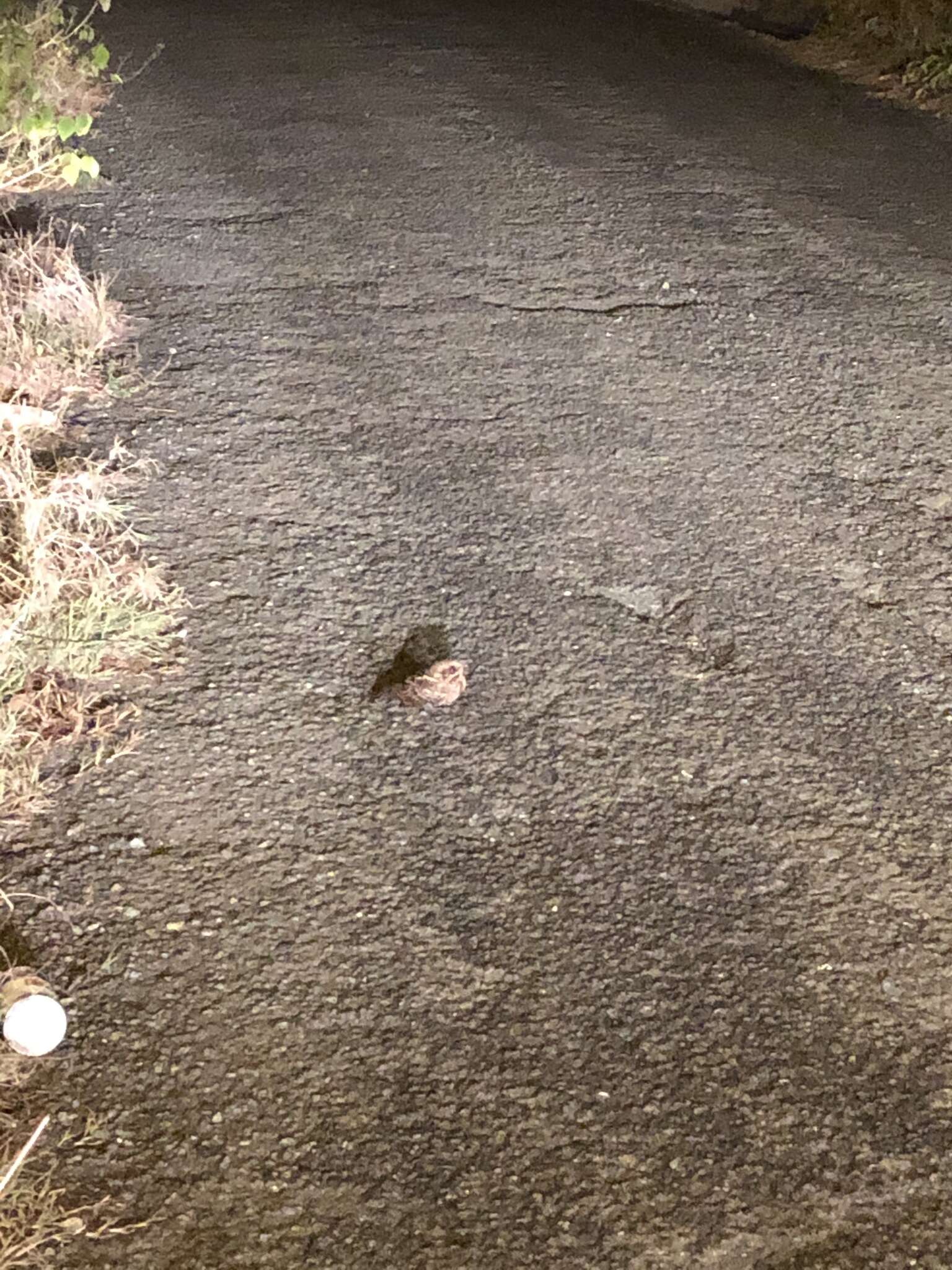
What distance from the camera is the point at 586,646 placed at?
298 centimetres

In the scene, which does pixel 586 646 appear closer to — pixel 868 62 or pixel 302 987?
pixel 302 987

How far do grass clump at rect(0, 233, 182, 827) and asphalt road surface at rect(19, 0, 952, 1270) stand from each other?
0.11m

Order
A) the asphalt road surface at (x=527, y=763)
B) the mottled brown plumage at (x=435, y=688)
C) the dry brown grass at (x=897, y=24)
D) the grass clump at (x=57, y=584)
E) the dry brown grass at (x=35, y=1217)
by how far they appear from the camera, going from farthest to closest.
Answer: the dry brown grass at (x=897, y=24), the mottled brown plumage at (x=435, y=688), the grass clump at (x=57, y=584), the asphalt road surface at (x=527, y=763), the dry brown grass at (x=35, y=1217)

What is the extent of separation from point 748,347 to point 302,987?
2934 millimetres

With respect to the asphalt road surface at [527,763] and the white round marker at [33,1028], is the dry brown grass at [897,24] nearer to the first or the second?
the asphalt road surface at [527,763]

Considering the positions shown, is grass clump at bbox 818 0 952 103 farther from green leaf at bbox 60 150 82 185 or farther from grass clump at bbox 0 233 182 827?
grass clump at bbox 0 233 182 827

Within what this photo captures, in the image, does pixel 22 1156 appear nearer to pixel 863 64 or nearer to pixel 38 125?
A: pixel 38 125

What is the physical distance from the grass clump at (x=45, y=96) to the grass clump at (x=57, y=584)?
53cm

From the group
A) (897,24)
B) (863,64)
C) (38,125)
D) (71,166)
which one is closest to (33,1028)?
(38,125)

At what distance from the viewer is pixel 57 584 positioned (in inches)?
110

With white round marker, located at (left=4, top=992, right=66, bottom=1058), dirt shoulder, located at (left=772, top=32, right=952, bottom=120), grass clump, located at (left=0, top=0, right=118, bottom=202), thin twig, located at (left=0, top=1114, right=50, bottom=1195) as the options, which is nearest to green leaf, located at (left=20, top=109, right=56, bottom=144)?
grass clump, located at (left=0, top=0, right=118, bottom=202)

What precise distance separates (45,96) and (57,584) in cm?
348

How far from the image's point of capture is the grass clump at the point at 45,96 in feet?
11.4

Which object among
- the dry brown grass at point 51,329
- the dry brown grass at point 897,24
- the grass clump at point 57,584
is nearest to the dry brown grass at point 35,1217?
the grass clump at point 57,584
